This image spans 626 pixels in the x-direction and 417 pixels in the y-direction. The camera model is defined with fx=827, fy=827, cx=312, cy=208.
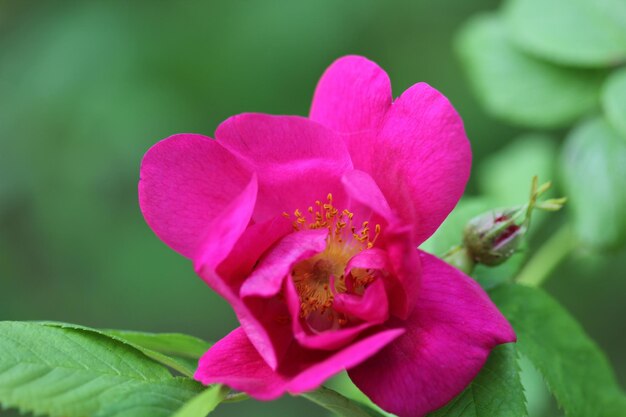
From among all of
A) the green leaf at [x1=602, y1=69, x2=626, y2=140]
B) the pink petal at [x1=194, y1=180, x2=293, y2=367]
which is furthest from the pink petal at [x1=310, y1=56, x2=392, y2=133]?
the green leaf at [x1=602, y1=69, x2=626, y2=140]

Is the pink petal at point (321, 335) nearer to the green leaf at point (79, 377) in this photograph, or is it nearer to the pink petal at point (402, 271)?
the pink petal at point (402, 271)

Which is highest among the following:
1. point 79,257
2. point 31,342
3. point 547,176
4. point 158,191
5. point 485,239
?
point 158,191

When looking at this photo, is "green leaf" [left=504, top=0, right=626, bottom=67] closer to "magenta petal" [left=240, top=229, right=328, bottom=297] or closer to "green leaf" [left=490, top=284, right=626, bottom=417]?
"green leaf" [left=490, top=284, right=626, bottom=417]

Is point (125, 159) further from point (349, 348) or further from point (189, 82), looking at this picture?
point (349, 348)

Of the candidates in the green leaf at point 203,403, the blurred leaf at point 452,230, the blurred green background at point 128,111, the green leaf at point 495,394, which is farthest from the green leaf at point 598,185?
the blurred green background at point 128,111

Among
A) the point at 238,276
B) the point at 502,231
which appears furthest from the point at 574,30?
the point at 238,276

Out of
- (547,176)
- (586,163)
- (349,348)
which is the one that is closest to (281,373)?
(349,348)
